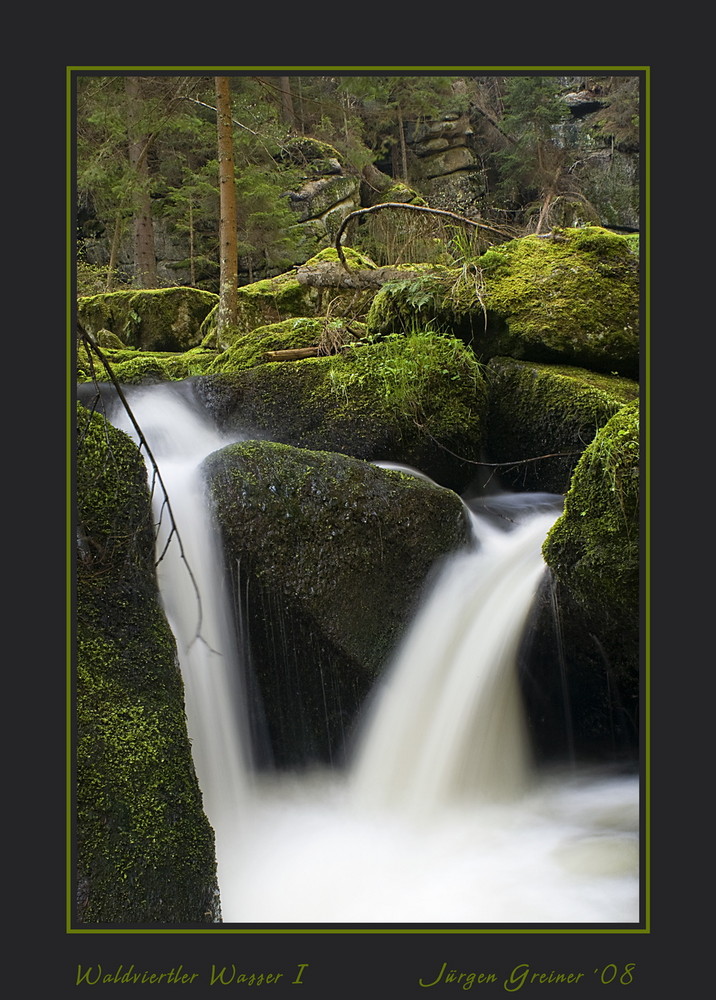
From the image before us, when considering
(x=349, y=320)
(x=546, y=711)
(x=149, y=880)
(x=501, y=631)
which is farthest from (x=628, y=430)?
(x=349, y=320)

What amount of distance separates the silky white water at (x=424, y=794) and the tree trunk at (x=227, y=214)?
9.62ft

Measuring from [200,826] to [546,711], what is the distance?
58.3 inches

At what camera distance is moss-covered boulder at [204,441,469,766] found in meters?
3.03

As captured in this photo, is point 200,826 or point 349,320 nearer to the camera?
point 200,826

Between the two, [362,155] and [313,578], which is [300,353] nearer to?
[362,155]

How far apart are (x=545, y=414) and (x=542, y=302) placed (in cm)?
79

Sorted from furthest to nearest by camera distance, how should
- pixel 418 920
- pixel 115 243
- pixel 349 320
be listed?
pixel 115 243 < pixel 349 320 < pixel 418 920

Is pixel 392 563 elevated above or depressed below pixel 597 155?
below

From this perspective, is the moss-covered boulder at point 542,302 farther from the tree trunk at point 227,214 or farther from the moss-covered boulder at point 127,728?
the moss-covered boulder at point 127,728

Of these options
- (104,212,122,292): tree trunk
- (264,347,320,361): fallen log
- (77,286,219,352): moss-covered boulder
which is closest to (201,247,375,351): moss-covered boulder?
(77,286,219,352): moss-covered boulder

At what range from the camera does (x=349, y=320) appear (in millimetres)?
4918

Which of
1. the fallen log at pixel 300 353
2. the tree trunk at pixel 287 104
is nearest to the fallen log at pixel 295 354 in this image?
the fallen log at pixel 300 353

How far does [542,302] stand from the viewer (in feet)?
14.4

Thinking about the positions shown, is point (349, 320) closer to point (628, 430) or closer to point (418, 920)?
point (628, 430)
